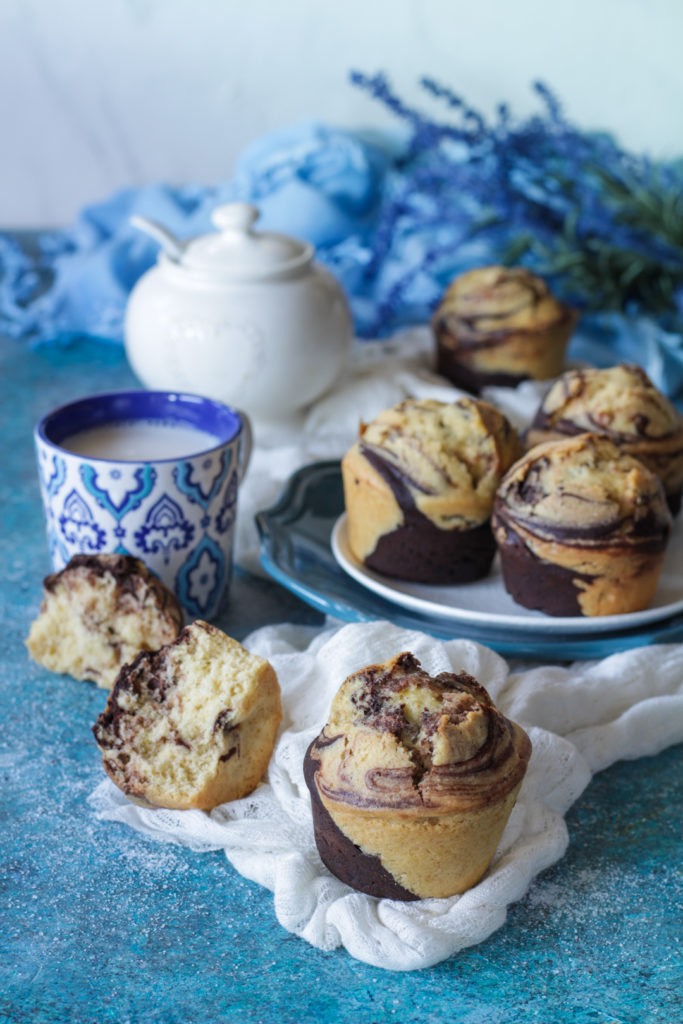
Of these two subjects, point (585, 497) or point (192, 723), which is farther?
point (585, 497)

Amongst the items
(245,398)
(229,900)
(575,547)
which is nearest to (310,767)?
(229,900)

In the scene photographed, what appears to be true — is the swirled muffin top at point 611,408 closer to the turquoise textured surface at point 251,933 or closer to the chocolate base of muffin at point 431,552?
the chocolate base of muffin at point 431,552

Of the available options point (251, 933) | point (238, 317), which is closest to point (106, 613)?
point (251, 933)

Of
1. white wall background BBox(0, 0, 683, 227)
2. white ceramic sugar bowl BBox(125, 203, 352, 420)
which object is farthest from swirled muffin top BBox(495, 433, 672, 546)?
white wall background BBox(0, 0, 683, 227)

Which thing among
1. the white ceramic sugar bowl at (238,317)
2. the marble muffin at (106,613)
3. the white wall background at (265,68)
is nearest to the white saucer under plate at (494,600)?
the marble muffin at (106,613)

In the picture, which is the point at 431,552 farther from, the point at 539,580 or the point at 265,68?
the point at 265,68

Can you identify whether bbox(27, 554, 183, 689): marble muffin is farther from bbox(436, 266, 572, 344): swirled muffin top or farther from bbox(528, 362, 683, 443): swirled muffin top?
bbox(436, 266, 572, 344): swirled muffin top
